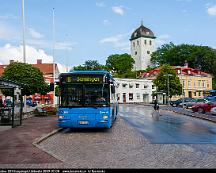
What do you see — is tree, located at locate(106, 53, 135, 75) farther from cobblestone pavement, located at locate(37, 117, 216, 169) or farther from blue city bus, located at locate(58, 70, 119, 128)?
cobblestone pavement, located at locate(37, 117, 216, 169)

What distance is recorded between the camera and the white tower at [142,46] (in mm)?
121438

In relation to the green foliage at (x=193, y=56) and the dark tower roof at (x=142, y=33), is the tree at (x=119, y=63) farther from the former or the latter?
the dark tower roof at (x=142, y=33)

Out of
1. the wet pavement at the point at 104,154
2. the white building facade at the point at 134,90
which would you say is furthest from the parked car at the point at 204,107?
the white building facade at the point at 134,90

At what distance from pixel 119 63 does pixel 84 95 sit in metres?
94.3

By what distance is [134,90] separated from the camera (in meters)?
87.8

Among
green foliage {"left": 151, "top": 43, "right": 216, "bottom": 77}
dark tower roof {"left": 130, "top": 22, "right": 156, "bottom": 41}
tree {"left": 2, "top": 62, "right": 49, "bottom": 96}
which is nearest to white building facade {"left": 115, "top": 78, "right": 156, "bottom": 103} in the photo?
green foliage {"left": 151, "top": 43, "right": 216, "bottom": 77}

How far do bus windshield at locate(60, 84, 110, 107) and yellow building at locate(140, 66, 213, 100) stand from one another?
73.9 metres

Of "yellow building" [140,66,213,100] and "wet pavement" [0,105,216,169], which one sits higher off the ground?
"yellow building" [140,66,213,100]

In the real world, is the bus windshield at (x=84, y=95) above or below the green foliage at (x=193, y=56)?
below

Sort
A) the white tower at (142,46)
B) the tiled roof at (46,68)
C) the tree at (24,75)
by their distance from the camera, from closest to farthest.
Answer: the tree at (24,75), the tiled roof at (46,68), the white tower at (142,46)

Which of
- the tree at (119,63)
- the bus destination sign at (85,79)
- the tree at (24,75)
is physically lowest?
the bus destination sign at (85,79)

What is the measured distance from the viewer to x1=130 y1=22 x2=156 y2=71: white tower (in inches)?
4781

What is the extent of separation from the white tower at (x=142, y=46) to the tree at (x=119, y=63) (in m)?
10.1

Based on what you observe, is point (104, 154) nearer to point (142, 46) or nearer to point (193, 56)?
point (193, 56)
